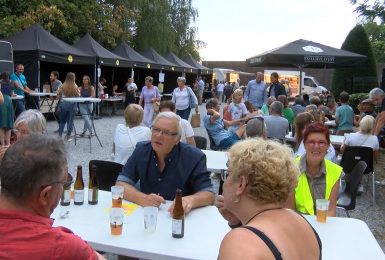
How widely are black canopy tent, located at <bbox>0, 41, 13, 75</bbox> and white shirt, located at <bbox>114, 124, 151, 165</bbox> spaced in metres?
6.98

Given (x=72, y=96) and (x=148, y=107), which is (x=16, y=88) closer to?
(x=72, y=96)

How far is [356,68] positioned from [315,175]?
57.6 feet

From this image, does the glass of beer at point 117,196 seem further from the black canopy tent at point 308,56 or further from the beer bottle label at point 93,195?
the black canopy tent at point 308,56

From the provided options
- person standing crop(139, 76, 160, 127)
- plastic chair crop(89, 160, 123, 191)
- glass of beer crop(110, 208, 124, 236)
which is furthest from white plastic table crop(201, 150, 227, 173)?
person standing crop(139, 76, 160, 127)

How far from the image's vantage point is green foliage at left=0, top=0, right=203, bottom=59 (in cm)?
1752

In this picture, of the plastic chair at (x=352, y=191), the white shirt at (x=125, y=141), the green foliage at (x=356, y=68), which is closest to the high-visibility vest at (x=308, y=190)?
the plastic chair at (x=352, y=191)

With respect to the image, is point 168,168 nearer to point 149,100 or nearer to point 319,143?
point 319,143

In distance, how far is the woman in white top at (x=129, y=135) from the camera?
4.59 metres

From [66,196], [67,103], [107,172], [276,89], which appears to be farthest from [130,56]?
[66,196]

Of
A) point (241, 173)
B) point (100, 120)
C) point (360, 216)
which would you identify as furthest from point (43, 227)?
point (100, 120)

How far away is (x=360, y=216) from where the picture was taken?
5.49 m

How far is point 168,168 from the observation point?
3.16 m

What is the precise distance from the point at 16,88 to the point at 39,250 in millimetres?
10644

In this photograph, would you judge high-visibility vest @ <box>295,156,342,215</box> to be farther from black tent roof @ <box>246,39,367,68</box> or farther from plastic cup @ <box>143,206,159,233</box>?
black tent roof @ <box>246,39,367,68</box>
